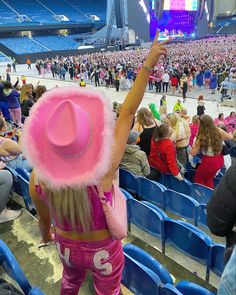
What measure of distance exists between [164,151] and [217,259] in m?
1.61

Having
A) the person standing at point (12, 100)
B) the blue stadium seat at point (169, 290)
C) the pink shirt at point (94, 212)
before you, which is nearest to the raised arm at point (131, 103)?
the pink shirt at point (94, 212)

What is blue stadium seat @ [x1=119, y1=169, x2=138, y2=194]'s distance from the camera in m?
3.51

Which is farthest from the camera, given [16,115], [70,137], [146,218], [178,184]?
[16,115]

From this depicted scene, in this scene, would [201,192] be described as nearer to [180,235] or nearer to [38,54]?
[180,235]

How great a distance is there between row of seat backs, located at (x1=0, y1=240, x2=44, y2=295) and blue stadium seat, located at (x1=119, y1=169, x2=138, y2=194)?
188 cm

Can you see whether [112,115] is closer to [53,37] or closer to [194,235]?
[194,235]

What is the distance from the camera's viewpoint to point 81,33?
45406 millimetres

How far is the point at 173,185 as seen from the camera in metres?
3.82

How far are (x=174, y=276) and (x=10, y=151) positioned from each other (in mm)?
1982

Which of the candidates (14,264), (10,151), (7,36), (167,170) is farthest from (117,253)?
(7,36)

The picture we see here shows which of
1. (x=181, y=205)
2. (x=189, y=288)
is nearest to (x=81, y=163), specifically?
(x=189, y=288)

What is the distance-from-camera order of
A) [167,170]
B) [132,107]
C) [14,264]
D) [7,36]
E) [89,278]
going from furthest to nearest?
[7,36]
[167,170]
[89,278]
[14,264]
[132,107]

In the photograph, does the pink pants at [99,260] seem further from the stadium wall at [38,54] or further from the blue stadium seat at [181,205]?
the stadium wall at [38,54]

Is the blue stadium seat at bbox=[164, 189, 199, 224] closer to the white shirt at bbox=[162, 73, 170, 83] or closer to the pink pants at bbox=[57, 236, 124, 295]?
the pink pants at bbox=[57, 236, 124, 295]
